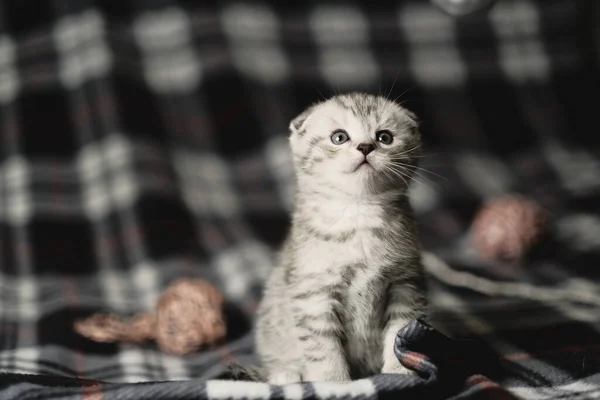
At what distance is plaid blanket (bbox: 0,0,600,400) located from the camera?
1.42m

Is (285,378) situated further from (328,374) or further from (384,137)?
(384,137)

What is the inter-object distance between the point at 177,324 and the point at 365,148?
0.48m

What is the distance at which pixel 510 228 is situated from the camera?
147 cm

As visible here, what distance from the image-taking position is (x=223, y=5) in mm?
1915

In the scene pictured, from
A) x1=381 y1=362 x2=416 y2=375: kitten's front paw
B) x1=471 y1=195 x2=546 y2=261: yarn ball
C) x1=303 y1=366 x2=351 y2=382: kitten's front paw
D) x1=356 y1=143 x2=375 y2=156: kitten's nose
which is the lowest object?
x1=381 y1=362 x2=416 y2=375: kitten's front paw

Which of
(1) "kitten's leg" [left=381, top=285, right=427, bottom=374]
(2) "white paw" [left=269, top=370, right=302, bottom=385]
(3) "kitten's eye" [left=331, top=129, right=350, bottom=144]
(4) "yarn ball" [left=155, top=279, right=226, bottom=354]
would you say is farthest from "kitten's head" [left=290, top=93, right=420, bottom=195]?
(4) "yarn ball" [left=155, top=279, right=226, bottom=354]

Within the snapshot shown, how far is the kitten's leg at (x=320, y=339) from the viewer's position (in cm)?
89

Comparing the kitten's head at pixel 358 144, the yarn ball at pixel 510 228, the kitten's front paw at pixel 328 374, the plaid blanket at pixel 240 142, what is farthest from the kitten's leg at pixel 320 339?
the yarn ball at pixel 510 228

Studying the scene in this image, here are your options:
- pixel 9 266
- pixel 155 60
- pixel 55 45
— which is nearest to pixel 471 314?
pixel 9 266

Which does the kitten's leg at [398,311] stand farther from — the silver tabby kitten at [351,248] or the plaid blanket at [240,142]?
the plaid blanket at [240,142]

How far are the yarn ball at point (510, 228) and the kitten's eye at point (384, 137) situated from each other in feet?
2.01

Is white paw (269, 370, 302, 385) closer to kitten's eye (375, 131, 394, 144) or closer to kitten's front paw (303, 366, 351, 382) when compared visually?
kitten's front paw (303, 366, 351, 382)

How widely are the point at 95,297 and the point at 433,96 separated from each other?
39.8 inches

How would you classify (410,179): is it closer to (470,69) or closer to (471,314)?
(471,314)
